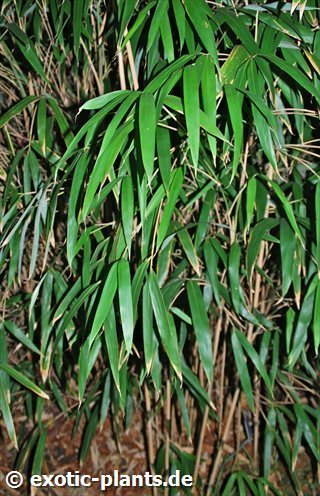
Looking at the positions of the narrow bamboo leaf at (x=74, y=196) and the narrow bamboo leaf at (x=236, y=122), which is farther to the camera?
the narrow bamboo leaf at (x=74, y=196)

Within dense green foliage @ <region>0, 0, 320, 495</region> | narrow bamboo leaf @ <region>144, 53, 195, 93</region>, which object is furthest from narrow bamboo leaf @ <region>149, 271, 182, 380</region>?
narrow bamboo leaf @ <region>144, 53, 195, 93</region>

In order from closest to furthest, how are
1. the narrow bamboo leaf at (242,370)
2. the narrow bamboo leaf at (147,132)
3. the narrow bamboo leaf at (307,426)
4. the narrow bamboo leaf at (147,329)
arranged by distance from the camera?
the narrow bamboo leaf at (147,132) → the narrow bamboo leaf at (147,329) → the narrow bamboo leaf at (242,370) → the narrow bamboo leaf at (307,426)

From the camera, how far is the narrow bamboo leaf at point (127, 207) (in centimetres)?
96

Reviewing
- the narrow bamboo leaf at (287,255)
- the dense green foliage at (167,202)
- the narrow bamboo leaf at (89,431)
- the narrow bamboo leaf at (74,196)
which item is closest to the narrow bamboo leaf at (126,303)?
the dense green foliage at (167,202)

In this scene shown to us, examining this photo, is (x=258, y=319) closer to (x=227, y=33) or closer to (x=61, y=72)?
(x=227, y=33)

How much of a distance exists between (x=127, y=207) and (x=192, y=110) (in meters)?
0.23

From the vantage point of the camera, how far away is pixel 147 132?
0.81 meters

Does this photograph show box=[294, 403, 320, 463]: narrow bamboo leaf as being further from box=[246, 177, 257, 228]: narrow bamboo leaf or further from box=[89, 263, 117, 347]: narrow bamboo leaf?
box=[89, 263, 117, 347]: narrow bamboo leaf

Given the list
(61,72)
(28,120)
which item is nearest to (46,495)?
(28,120)

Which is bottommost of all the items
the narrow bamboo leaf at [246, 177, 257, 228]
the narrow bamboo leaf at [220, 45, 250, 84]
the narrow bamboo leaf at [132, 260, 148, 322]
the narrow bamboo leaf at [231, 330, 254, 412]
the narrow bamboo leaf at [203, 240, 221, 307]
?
the narrow bamboo leaf at [231, 330, 254, 412]

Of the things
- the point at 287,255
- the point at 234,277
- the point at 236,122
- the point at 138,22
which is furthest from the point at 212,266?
the point at 138,22

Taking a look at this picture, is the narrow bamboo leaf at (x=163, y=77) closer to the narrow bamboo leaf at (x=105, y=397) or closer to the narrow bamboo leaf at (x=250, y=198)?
the narrow bamboo leaf at (x=250, y=198)

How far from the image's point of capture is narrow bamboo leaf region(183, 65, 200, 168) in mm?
808

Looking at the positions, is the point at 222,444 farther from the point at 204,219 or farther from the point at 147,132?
the point at 147,132
